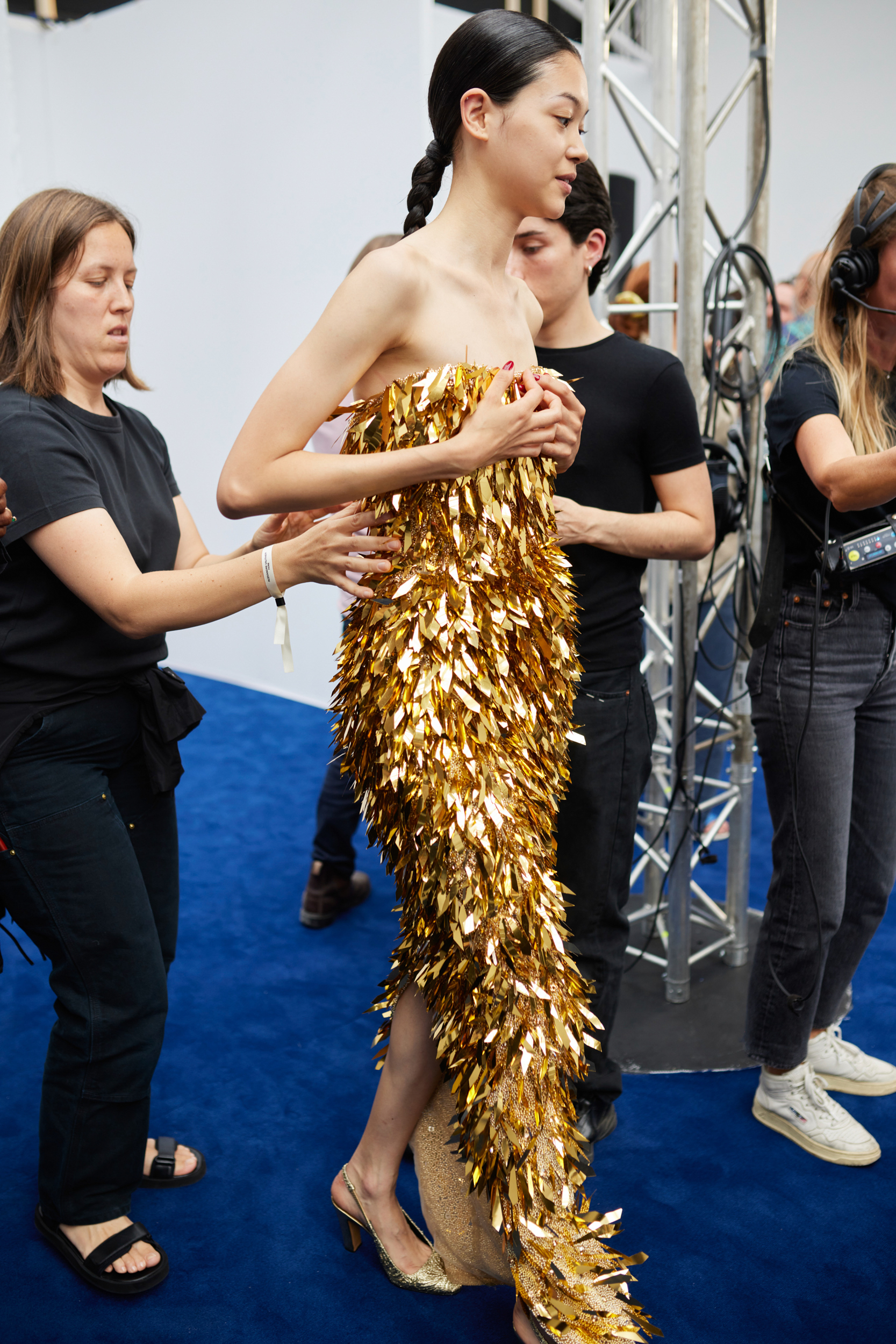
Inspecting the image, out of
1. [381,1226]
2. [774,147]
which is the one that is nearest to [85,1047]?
[381,1226]

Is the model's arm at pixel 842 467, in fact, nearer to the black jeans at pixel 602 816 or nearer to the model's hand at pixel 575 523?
the model's hand at pixel 575 523

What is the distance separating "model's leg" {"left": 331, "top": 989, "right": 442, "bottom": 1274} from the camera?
5.60 feet

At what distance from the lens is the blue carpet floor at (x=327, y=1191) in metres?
1.80

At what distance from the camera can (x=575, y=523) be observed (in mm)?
1976

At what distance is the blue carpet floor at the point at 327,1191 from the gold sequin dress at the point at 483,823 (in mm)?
352

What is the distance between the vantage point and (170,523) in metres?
1.96

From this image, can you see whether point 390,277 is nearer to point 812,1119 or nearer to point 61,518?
point 61,518

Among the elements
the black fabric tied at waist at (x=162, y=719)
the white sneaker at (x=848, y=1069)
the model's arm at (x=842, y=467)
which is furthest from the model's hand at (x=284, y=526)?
the white sneaker at (x=848, y=1069)

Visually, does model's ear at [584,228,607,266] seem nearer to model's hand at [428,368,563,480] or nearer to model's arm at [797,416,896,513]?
model's arm at [797,416,896,513]

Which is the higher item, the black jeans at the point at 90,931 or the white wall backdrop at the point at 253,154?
the white wall backdrop at the point at 253,154

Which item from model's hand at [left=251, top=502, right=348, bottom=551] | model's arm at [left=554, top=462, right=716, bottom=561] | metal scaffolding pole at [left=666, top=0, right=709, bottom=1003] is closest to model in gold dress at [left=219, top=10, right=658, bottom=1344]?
model's hand at [left=251, top=502, right=348, bottom=551]

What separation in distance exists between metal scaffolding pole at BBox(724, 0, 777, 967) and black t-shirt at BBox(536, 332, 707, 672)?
0.69 metres

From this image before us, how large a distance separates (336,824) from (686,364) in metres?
1.65

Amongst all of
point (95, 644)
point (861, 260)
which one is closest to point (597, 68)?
point (861, 260)
